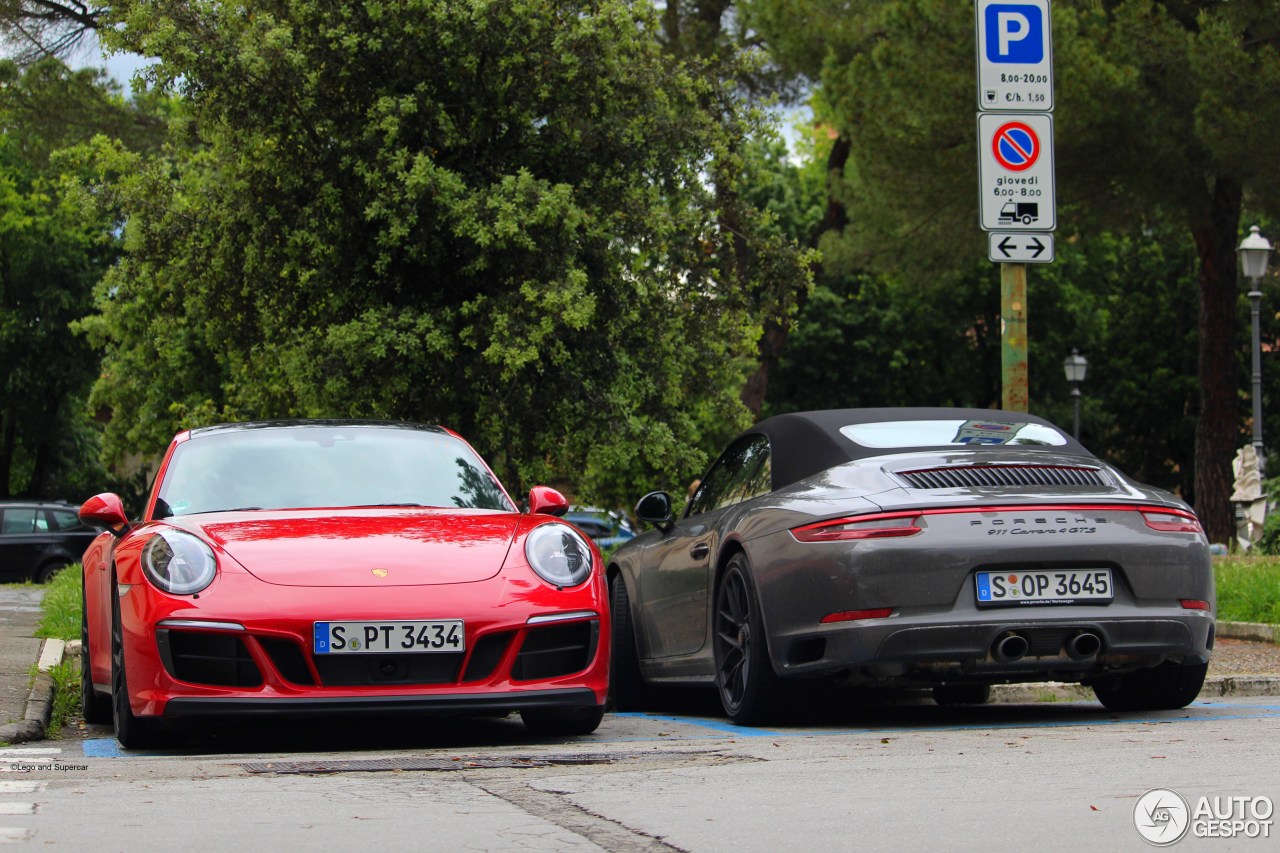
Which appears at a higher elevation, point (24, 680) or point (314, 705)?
point (314, 705)

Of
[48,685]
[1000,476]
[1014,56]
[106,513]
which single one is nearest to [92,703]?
[48,685]

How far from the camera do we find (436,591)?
6.46 m

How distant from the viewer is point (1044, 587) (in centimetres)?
677

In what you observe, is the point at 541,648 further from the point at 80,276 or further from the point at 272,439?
the point at 80,276

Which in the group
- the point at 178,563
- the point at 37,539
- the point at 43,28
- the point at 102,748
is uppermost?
the point at 43,28

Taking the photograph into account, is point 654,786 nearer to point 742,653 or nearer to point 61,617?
point 742,653

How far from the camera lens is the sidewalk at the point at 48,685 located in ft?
24.3

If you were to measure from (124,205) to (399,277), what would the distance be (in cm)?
363

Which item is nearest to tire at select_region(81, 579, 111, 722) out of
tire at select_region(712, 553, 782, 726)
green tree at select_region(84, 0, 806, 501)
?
tire at select_region(712, 553, 782, 726)

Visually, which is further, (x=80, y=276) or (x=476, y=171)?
(x=80, y=276)

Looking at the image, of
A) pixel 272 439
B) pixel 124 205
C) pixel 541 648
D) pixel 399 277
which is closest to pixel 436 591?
pixel 541 648

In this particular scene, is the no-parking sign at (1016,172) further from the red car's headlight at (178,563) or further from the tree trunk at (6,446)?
the tree trunk at (6,446)

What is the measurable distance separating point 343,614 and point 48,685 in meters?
3.04

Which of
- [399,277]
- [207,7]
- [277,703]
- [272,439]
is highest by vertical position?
[207,7]
